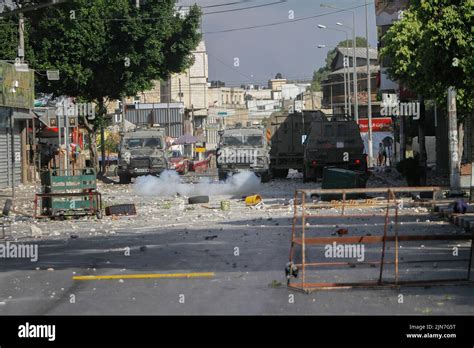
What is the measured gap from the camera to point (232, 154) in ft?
164

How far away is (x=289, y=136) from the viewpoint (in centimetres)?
5341

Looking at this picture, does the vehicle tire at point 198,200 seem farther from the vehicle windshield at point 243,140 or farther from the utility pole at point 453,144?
the vehicle windshield at point 243,140

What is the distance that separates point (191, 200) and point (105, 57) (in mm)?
26650

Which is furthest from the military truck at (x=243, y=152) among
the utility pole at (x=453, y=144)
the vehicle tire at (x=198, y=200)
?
the utility pole at (x=453, y=144)

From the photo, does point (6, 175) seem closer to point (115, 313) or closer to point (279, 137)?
point (279, 137)

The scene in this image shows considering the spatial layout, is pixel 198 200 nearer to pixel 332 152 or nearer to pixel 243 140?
pixel 332 152

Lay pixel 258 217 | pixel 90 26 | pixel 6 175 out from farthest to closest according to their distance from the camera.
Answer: pixel 90 26 → pixel 6 175 → pixel 258 217

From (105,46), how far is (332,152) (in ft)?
59.8

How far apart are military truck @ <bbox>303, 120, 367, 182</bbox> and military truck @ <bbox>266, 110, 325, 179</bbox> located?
Answer: 531 centimetres

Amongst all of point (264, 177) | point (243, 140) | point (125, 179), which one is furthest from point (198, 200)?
point (125, 179)

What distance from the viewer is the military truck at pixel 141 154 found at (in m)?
54.2

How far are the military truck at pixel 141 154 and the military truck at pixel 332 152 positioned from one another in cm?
969

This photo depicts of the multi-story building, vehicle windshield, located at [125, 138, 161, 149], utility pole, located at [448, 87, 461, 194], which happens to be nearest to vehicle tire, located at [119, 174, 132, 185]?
vehicle windshield, located at [125, 138, 161, 149]
